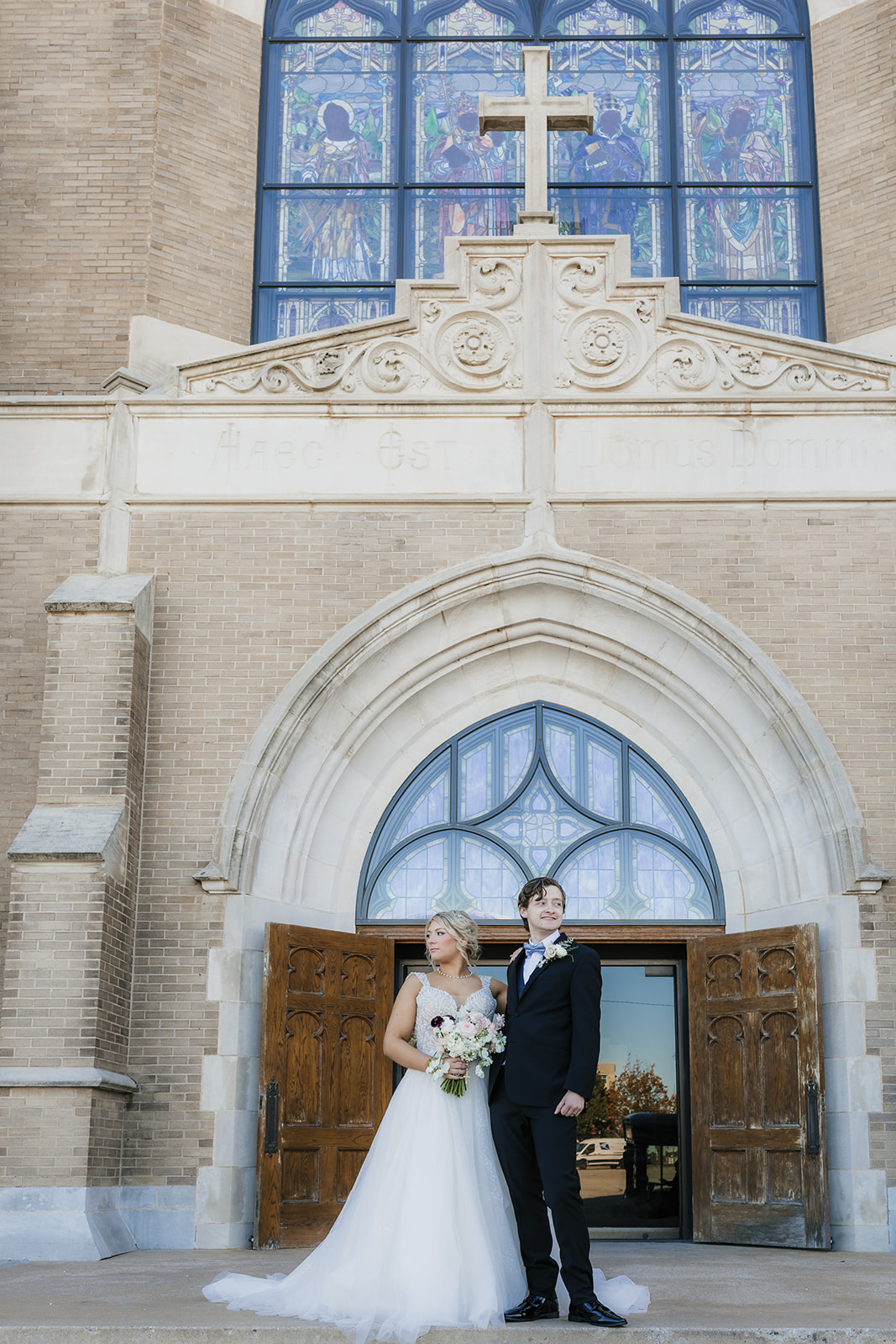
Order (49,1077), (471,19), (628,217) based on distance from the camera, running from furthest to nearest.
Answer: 1. (471,19)
2. (628,217)
3. (49,1077)

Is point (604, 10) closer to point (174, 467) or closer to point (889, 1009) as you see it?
point (174, 467)

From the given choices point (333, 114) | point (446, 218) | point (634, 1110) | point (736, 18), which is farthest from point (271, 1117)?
point (736, 18)

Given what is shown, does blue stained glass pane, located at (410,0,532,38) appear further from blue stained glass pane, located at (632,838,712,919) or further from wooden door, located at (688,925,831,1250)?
wooden door, located at (688,925,831,1250)

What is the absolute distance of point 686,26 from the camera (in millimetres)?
14125

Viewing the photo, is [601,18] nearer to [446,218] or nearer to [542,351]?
[446,218]

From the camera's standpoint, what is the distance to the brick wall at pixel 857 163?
499 inches

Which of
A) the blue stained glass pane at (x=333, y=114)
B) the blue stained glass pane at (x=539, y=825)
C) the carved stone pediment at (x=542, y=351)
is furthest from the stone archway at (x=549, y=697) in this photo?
the blue stained glass pane at (x=333, y=114)

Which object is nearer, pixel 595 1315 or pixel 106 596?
pixel 595 1315

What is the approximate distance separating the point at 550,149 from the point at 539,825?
6609mm

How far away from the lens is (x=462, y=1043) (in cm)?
638

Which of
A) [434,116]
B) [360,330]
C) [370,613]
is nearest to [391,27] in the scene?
[434,116]

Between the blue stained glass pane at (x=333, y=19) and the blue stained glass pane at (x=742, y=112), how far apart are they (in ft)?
9.51

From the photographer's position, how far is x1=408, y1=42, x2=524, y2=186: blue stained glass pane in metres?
13.6

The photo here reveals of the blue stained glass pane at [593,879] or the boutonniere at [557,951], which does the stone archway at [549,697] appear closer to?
the blue stained glass pane at [593,879]
